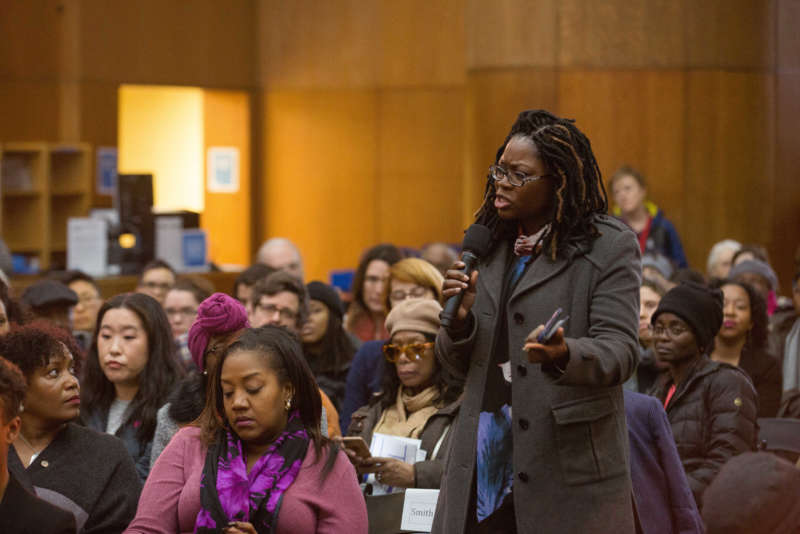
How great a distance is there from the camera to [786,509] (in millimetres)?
1856

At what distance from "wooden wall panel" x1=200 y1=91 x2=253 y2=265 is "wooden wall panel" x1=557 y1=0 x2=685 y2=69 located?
416 cm

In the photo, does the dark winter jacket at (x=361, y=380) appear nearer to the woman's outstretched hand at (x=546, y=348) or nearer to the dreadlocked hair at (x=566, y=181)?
the dreadlocked hair at (x=566, y=181)

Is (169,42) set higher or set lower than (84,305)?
higher

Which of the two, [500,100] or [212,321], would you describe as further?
[500,100]

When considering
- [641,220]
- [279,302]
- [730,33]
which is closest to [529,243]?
[279,302]

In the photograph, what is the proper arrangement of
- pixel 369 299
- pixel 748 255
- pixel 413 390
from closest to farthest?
1. pixel 413 390
2. pixel 369 299
3. pixel 748 255

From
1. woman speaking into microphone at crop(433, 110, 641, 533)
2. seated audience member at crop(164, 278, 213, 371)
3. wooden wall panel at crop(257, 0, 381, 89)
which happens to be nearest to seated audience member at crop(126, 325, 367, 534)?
woman speaking into microphone at crop(433, 110, 641, 533)

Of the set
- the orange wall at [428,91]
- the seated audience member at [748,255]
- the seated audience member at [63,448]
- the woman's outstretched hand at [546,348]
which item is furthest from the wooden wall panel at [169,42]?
the woman's outstretched hand at [546,348]

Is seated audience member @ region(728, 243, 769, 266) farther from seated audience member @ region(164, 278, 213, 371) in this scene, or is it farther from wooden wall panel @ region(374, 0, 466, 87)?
wooden wall panel @ region(374, 0, 466, 87)

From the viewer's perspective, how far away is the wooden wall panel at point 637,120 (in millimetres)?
11555

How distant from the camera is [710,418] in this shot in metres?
4.55

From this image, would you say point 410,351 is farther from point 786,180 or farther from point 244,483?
point 786,180

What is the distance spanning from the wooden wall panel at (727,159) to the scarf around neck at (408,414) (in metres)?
7.78

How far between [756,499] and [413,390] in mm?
2798
